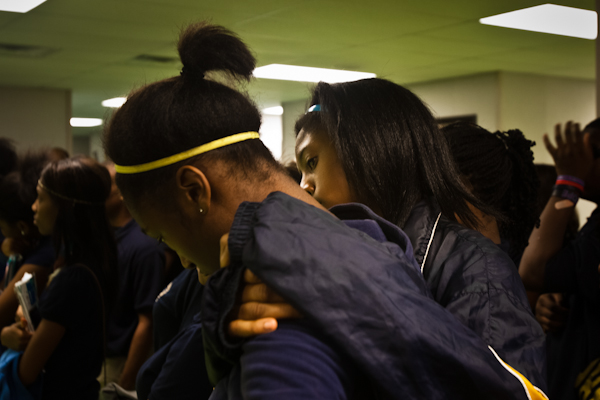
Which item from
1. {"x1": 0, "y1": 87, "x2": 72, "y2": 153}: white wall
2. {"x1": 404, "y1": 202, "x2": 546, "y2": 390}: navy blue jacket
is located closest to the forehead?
{"x1": 404, "y1": 202, "x2": 546, "y2": 390}: navy blue jacket

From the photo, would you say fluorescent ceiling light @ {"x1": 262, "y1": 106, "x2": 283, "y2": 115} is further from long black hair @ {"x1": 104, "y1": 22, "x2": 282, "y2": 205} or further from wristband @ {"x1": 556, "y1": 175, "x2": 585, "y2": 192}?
long black hair @ {"x1": 104, "y1": 22, "x2": 282, "y2": 205}

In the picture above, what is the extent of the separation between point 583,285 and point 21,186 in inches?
104

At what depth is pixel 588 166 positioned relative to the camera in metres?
2.26

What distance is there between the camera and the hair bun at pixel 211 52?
0.95 metres

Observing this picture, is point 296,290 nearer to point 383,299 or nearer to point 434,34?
point 383,299

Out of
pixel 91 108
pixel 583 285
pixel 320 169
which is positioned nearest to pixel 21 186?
pixel 320 169

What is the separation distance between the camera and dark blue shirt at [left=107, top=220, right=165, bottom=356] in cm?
265

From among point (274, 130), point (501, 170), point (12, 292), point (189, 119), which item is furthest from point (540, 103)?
point (189, 119)

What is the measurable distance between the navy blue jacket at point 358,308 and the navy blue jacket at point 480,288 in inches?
13.0

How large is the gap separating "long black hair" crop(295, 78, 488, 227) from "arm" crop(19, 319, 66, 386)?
140cm

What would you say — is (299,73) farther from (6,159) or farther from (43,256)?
(43,256)

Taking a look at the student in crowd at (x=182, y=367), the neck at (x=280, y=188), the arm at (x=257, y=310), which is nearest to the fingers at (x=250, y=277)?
the arm at (x=257, y=310)

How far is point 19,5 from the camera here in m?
4.39

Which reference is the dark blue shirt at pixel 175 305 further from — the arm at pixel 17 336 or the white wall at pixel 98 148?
the arm at pixel 17 336
